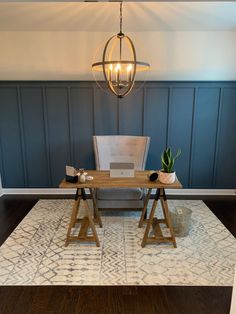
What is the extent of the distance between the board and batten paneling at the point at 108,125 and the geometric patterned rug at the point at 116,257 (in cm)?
114

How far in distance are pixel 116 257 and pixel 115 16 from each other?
9.96 feet

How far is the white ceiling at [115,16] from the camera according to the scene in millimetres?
2914

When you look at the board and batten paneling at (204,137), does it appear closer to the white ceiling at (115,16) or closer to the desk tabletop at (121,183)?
the white ceiling at (115,16)

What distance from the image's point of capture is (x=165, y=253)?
102 inches

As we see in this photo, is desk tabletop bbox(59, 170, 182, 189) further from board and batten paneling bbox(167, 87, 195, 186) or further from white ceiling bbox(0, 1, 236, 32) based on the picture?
white ceiling bbox(0, 1, 236, 32)

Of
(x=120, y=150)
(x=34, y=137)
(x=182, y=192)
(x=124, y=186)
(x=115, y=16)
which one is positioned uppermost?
(x=115, y=16)

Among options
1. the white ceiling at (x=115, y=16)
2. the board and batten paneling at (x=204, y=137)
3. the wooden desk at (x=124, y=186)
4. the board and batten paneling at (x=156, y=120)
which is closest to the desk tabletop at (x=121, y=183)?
the wooden desk at (x=124, y=186)

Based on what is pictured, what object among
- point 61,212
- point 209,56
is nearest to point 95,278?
point 61,212

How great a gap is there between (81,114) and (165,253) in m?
2.52

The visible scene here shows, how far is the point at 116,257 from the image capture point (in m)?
2.53

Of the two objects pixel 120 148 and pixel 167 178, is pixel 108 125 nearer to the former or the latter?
pixel 120 148

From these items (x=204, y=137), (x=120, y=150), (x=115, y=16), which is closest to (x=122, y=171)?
(x=120, y=150)

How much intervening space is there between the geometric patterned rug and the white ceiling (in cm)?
268

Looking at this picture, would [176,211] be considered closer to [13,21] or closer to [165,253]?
[165,253]
